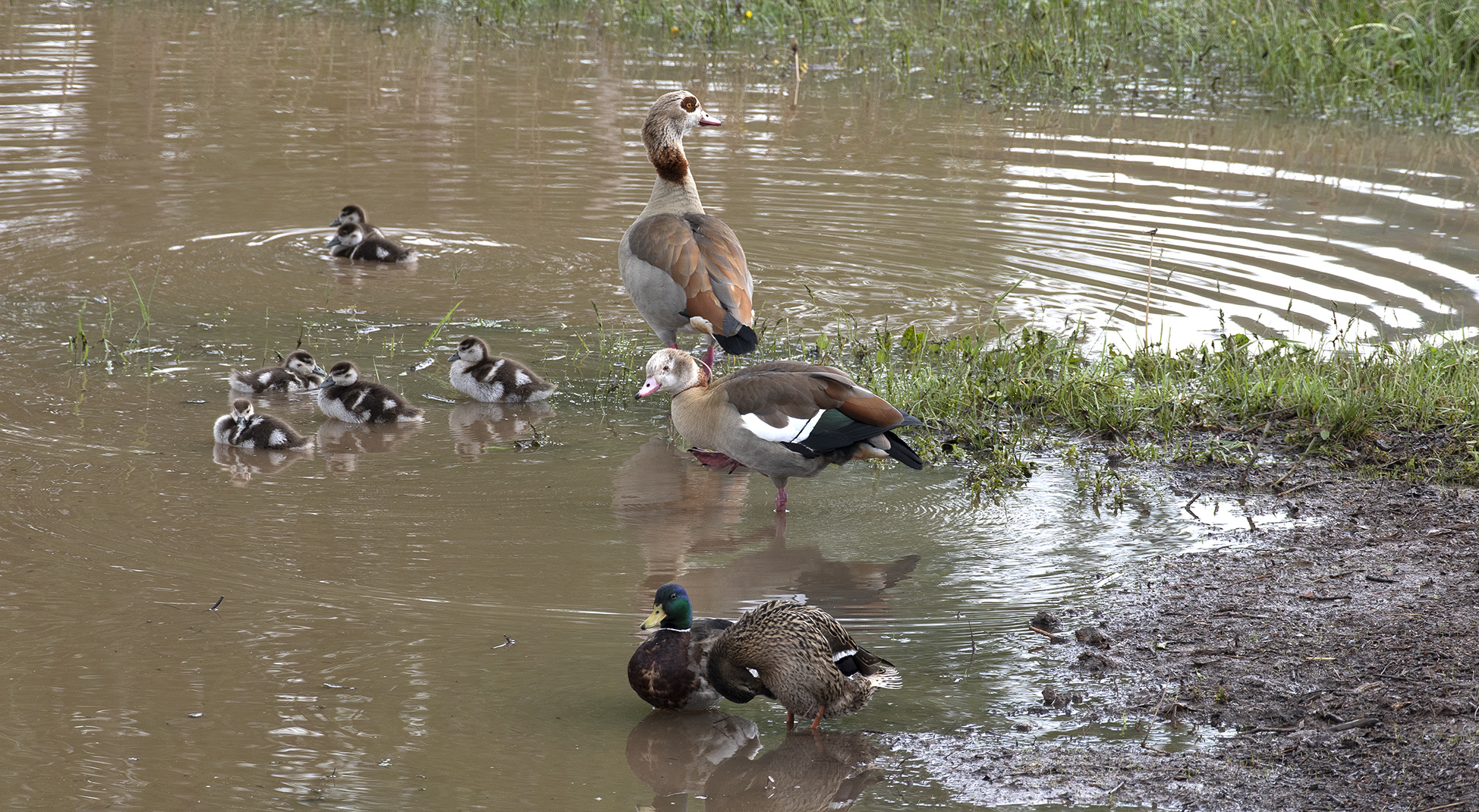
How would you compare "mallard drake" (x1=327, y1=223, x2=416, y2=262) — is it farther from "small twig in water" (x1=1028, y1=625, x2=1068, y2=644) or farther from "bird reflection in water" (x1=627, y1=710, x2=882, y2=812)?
"small twig in water" (x1=1028, y1=625, x2=1068, y2=644)

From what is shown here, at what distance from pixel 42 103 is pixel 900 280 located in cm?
1005

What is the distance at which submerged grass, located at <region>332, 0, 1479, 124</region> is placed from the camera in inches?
637

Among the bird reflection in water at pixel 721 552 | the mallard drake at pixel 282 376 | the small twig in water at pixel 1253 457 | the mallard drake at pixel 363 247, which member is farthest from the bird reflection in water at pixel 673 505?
the mallard drake at pixel 363 247

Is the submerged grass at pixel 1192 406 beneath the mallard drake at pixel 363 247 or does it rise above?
beneath

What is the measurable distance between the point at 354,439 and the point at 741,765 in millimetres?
3766

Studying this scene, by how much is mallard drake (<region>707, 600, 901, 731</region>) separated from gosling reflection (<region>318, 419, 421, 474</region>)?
305 centimetres

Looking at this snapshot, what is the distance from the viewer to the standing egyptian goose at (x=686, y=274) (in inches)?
328

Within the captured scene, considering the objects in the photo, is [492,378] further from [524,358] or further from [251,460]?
[251,460]

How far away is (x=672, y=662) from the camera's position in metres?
4.75

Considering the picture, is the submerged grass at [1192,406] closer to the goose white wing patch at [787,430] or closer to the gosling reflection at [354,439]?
the goose white wing patch at [787,430]

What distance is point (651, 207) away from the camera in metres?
9.60

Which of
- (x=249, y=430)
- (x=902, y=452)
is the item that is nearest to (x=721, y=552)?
(x=902, y=452)

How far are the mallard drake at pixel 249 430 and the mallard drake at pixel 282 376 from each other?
0.80 metres

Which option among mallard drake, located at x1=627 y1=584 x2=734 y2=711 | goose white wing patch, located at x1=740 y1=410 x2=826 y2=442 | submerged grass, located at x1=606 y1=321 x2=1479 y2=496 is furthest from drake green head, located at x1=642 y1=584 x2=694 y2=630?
submerged grass, located at x1=606 y1=321 x2=1479 y2=496
